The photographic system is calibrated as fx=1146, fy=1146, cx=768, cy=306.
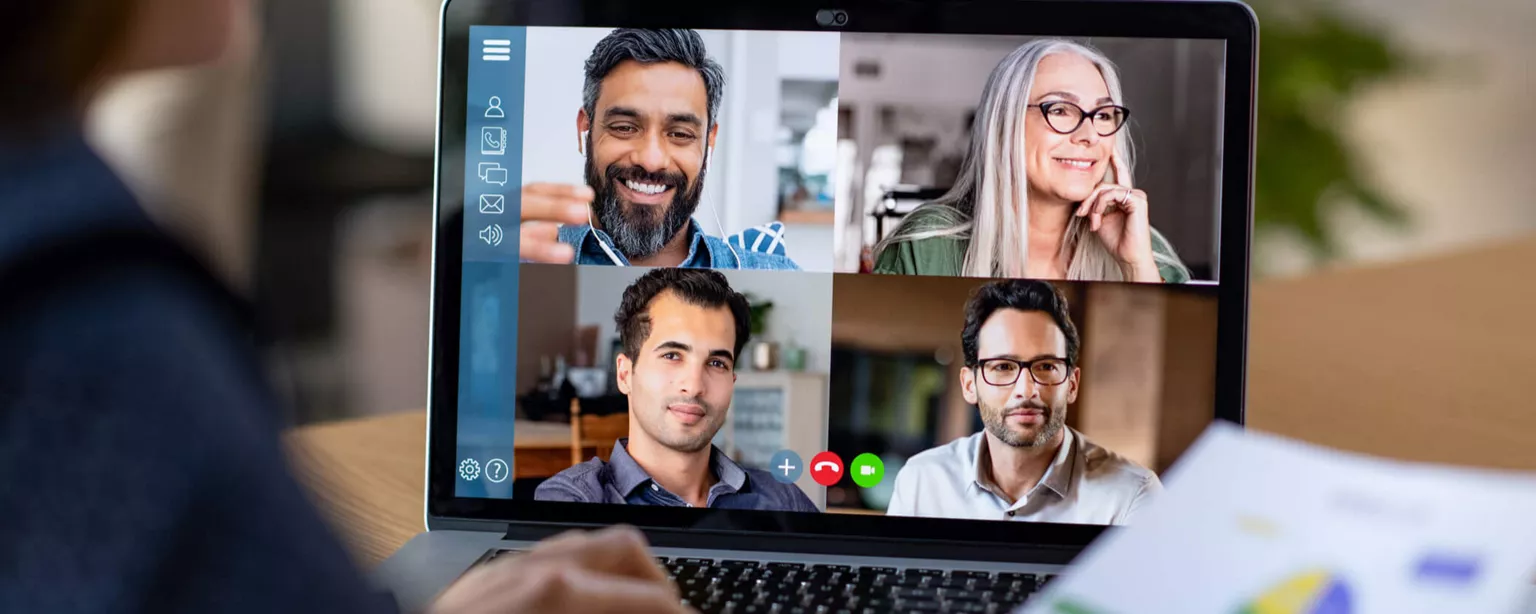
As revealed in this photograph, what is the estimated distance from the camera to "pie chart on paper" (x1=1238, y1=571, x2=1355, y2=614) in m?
0.39

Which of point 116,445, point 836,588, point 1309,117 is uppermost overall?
point 1309,117

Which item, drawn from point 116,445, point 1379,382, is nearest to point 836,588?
point 116,445

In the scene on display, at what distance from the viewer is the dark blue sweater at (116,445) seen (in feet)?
0.63

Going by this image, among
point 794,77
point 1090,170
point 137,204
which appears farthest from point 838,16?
point 137,204

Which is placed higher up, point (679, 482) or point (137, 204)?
point (137, 204)

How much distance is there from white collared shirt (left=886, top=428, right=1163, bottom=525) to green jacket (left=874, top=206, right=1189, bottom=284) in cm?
11

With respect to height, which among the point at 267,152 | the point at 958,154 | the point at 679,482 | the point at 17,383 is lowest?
the point at 679,482

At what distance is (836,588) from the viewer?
64 cm

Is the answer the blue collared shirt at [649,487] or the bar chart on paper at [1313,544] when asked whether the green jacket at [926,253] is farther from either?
the bar chart on paper at [1313,544]

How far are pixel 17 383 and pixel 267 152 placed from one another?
222 centimetres

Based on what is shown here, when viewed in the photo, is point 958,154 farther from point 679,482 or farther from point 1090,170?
point 679,482

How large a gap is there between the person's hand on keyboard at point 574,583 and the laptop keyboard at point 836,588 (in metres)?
0.21

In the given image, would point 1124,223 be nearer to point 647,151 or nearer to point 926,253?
point 926,253

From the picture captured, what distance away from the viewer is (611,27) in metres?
0.74
